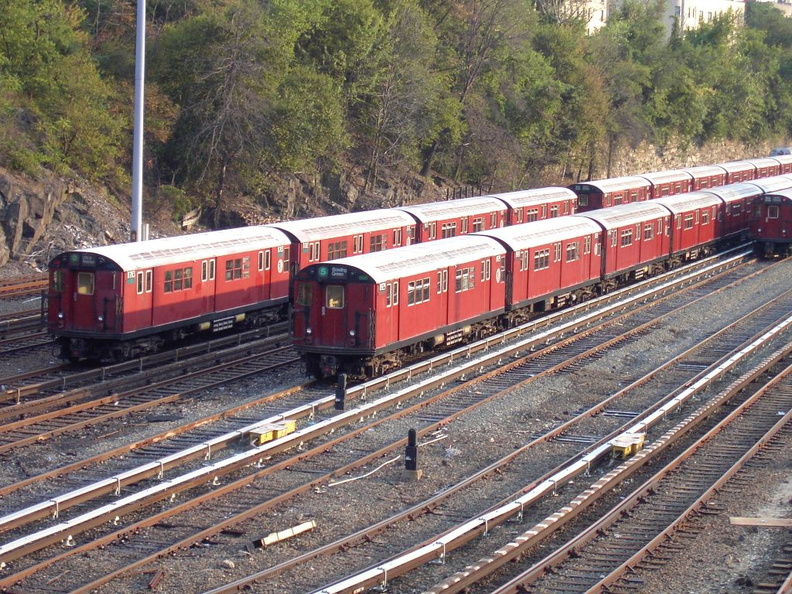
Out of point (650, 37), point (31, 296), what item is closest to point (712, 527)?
point (31, 296)

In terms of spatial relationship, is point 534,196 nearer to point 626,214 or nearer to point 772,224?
point 626,214

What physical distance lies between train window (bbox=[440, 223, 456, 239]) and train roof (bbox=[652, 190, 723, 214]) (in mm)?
9088

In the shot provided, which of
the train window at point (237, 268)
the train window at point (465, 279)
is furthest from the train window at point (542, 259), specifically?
the train window at point (237, 268)

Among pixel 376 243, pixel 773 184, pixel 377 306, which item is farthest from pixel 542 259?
pixel 773 184

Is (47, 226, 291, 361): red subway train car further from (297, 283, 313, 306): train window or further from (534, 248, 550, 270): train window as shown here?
(534, 248, 550, 270): train window

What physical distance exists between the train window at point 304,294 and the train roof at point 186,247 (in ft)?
11.5

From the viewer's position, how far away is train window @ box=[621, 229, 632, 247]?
115 ft

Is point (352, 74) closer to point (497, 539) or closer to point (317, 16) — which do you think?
point (317, 16)

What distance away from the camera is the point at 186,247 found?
24.6 m

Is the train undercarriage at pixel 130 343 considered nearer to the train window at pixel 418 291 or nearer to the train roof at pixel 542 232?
the train window at pixel 418 291

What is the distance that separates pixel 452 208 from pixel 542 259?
7720mm

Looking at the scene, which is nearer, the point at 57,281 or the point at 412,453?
the point at 412,453

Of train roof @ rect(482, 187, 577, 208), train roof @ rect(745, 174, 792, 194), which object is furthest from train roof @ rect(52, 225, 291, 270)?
train roof @ rect(745, 174, 792, 194)

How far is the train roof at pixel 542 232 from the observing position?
91.0ft
